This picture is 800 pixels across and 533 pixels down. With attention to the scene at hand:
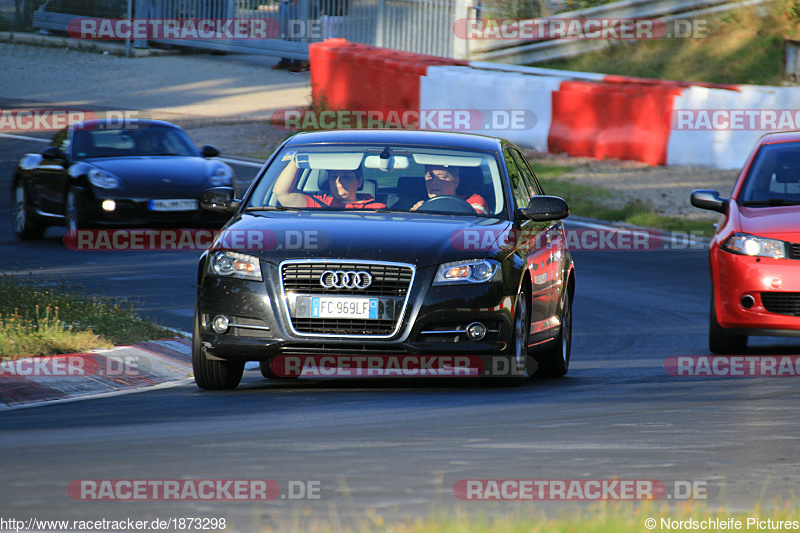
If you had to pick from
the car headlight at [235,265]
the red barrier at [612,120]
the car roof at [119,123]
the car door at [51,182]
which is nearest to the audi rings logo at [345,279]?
the car headlight at [235,265]

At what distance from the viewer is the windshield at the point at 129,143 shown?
17.6 m

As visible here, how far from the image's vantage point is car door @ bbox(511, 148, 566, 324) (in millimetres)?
9586

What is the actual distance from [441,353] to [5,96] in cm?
2969

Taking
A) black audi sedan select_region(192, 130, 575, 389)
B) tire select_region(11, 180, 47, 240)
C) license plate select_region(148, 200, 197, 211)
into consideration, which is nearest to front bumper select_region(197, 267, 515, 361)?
black audi sedan select_region(192, 130, 575, 389)

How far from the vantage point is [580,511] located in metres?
4.95

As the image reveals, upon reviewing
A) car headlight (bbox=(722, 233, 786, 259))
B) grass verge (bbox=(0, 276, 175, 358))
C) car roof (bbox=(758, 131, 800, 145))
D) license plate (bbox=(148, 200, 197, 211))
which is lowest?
license plate (bbox=(148, 200, 197, 211))

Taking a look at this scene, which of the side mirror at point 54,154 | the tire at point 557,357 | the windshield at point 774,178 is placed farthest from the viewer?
the side mirror at point 54,154

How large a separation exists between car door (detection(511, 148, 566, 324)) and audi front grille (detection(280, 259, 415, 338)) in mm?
1572

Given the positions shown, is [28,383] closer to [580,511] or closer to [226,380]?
[226,380]

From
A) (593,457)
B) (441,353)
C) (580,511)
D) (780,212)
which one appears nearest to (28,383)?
(441,353)

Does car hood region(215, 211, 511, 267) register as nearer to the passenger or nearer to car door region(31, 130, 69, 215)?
the passenger


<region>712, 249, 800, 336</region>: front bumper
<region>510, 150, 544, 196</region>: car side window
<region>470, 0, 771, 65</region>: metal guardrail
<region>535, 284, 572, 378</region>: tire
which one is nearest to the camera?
<region>535, 284, 572, 378</region>: tire

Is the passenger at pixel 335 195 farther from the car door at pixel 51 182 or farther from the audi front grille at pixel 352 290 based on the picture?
the car door at pixel 51 182

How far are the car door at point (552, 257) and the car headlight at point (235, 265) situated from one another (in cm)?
209
